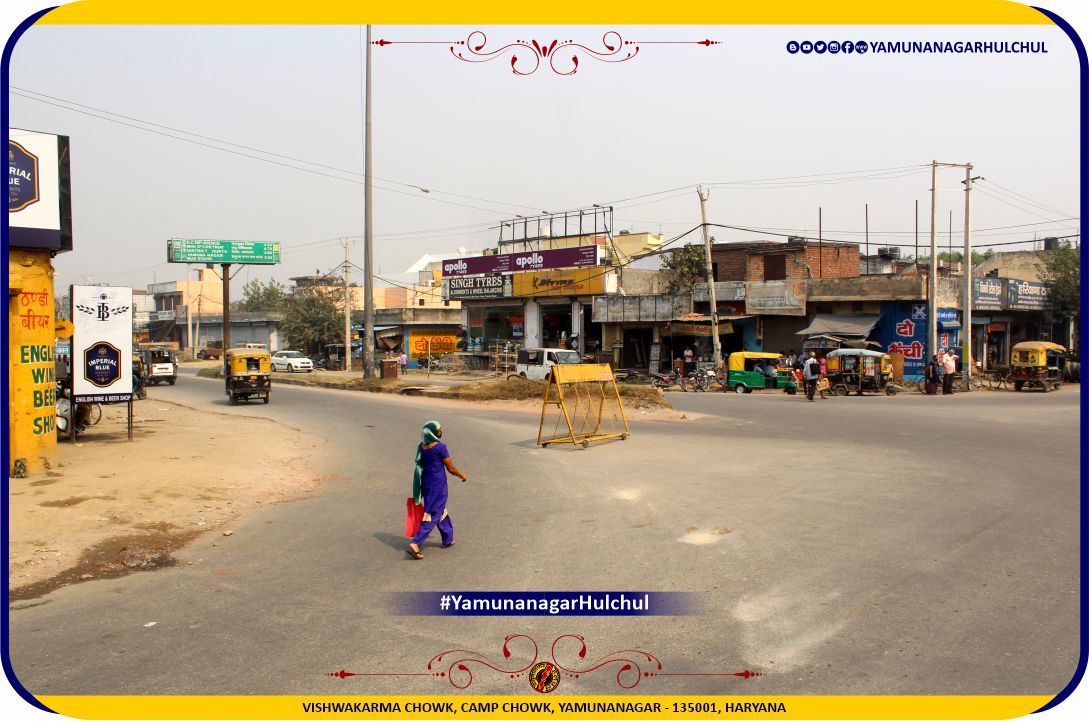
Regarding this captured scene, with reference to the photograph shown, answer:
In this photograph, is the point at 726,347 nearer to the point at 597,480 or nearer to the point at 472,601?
the point at 597,480

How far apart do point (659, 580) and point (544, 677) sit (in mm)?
2459

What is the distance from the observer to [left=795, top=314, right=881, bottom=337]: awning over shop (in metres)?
34.6

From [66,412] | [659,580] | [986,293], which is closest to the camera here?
[659,580]

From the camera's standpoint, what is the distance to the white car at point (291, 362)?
1977 inches

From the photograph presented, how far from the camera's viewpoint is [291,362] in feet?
164

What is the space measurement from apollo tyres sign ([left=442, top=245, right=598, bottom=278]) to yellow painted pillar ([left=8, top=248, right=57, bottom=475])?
33.0 m

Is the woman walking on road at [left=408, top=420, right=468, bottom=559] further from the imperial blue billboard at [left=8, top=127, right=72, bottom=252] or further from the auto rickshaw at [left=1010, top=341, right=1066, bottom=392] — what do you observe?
Result: the auto rickshaw at [left=1010, top=341, right=1066, bottom=392]

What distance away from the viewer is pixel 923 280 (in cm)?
3369

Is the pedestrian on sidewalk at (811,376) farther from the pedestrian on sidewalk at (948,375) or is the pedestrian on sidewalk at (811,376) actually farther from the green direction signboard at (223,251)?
the green direction signboard at (223,251)

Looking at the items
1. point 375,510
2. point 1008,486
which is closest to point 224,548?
point 375,510

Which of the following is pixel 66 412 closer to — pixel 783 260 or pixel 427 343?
pixel 783 260

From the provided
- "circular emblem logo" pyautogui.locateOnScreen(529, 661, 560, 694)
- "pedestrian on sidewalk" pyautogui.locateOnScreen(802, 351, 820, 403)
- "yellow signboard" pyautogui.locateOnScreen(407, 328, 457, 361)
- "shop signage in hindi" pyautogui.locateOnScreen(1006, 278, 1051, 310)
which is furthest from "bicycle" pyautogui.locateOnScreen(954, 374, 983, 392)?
"yellow signboard" pyautogui.locateOnScreen(407, 328, 457, 361)

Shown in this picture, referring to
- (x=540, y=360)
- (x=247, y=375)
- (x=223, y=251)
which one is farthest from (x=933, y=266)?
(x=223, y=251)

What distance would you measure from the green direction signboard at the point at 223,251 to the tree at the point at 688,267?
93.8 feet
